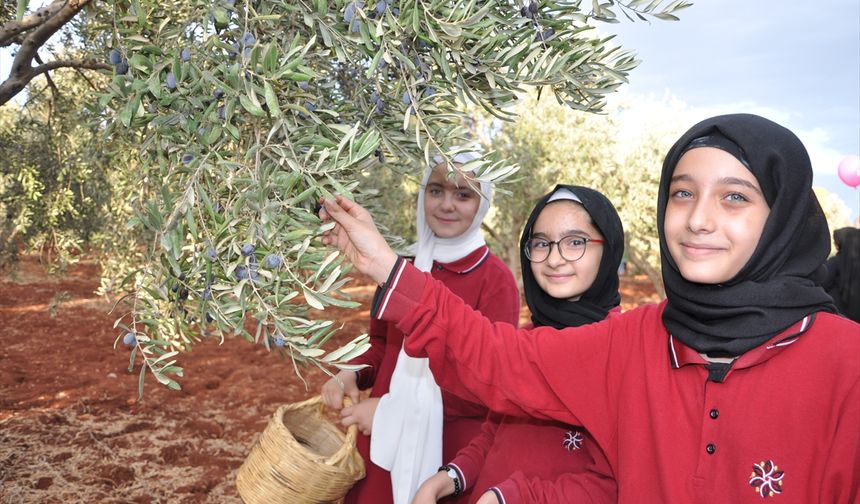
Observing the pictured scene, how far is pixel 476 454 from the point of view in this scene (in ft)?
8.80

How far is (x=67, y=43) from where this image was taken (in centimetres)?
542

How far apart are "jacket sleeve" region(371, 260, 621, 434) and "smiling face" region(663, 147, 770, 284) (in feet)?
1.54

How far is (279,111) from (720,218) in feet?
3.83

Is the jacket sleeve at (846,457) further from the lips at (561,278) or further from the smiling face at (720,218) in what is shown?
the lips at (561,278)

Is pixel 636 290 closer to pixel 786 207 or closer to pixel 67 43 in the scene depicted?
pixel 67 43

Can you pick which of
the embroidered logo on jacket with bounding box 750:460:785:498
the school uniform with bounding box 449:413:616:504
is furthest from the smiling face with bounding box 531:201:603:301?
the embroidered logo on jacket with bounding box 750:460:785:498

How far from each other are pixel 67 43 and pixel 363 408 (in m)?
4.21

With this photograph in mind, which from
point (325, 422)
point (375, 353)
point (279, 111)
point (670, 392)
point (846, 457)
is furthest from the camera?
point (375, 353)

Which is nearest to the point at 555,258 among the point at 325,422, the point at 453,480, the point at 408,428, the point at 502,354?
the point at 502,354

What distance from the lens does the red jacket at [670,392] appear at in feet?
5.03

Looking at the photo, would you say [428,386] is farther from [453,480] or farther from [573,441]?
[573,441]

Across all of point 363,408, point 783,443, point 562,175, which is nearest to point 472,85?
point 783,443

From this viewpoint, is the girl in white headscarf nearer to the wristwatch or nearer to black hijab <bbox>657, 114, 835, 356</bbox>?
the wristwatch

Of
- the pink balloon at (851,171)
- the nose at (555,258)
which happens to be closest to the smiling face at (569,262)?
the nose at (555,258)
